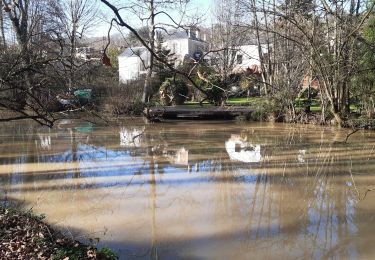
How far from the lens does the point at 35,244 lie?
215 inches

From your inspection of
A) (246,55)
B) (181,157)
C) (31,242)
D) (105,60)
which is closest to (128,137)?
(181,157)

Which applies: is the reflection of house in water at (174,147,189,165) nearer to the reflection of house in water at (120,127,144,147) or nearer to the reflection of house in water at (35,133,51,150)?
the reflection of house in water at (120,127,144,147)

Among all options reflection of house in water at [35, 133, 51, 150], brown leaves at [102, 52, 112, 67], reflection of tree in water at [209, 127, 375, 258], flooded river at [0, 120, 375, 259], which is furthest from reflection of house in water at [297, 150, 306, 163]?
brown leaves at [102, 52, 112, 67]

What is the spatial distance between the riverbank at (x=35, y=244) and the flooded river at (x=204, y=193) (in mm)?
791

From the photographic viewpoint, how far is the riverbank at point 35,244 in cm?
513

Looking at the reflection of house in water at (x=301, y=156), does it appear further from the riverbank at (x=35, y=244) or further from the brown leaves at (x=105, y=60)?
the brown leaves at (x=105, y=60)

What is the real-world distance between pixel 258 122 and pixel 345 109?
4.90m

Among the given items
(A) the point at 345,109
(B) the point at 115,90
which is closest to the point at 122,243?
(A) the point at 345,109

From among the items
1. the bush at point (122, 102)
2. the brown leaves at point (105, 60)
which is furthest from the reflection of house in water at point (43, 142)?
the brown leaves at point (105, 60)

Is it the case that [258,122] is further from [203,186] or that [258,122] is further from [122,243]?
[122,243]

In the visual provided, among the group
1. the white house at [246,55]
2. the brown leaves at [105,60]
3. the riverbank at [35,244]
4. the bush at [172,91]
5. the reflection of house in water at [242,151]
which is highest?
the white house at [246,55]

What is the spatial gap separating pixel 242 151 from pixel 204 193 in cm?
567

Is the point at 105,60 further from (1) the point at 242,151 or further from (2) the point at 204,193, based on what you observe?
(1) the point at 242,151

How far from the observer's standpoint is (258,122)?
24500 millimetres
